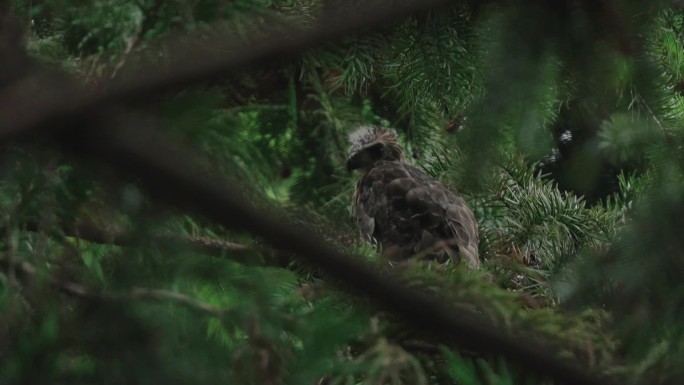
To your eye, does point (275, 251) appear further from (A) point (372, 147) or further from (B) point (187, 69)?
(A) point (372, 147)

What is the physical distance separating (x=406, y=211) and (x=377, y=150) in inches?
18.9

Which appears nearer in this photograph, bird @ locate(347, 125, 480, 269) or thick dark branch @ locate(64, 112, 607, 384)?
thick dark branch @ locate(64, 112, 607, 384)

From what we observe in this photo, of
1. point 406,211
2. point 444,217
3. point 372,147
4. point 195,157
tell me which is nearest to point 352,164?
point 372,147

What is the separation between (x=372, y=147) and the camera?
3260mm

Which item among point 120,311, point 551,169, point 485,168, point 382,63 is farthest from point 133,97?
point 551,169

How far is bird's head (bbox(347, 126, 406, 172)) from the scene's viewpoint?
125 inches

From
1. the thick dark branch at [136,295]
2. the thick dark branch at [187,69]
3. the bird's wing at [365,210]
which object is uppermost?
the thick dark branch at [187,69]

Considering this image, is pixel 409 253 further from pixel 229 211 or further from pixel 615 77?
pixel 229 211

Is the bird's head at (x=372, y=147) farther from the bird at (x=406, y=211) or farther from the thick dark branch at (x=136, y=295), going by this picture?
the thick dark branch at (x=136, y=295)

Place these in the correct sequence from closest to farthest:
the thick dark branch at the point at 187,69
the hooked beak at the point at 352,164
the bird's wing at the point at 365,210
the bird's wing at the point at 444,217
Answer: the thick dark branch at the point at 187,69, the bird's wing at the point at 444,217, the bird's wing at the point at 365,210, the hooked beak at the point at 352,164

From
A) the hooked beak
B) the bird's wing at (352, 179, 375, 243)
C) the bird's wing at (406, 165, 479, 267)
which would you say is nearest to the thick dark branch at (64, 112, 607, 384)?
the bird's wing at (406, 165, 479, 267)

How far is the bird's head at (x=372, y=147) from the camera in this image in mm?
3178

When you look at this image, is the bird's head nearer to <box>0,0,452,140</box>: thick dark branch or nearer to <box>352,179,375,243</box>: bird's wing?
<box>352,179,375,243</box>: bird's wing

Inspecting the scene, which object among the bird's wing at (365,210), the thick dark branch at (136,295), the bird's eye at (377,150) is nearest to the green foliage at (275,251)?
the thick dark branch at (136,295)
